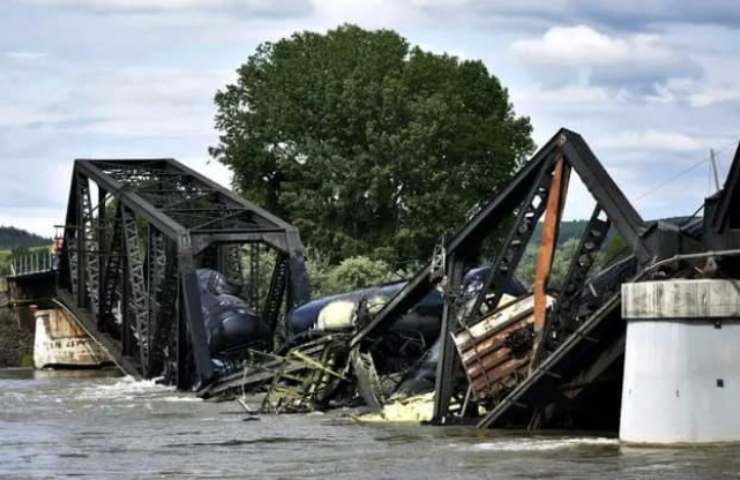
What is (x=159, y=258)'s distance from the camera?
6247cm

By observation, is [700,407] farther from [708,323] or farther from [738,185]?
[738,185]

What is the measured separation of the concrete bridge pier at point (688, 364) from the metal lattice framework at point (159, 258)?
25.0 metres

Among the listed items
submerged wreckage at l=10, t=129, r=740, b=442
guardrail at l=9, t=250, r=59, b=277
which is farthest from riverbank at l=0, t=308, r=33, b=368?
submerged wreckage at l=10, t=129, r=740, b=442

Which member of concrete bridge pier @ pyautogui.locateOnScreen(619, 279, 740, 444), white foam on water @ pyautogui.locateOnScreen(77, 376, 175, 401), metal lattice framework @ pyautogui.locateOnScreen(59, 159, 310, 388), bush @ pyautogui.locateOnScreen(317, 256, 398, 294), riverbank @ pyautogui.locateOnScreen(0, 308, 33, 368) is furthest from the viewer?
riverbank @ pyautogui.locateOnScreen(0, 308, 33, 368)

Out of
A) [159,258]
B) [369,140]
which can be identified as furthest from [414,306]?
[369,140]

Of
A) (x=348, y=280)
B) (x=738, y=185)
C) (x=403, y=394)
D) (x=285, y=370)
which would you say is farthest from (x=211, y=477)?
(x=348, y=280)

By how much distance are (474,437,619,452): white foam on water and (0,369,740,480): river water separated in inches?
1.4

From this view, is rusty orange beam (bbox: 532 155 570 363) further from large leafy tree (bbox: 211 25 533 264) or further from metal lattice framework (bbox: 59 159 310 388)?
large leafy tree (bbox: 211 25 533 264)

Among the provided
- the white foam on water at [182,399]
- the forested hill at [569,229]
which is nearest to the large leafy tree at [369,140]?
the forested hill at [569,229]

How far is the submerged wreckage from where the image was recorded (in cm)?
3497

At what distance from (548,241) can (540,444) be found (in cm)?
505

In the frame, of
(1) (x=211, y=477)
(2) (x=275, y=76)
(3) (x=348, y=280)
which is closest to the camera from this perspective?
(1) (x=211, y=477)

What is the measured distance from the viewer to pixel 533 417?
3609 centimetres

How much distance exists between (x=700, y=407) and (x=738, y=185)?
397 centimetres
